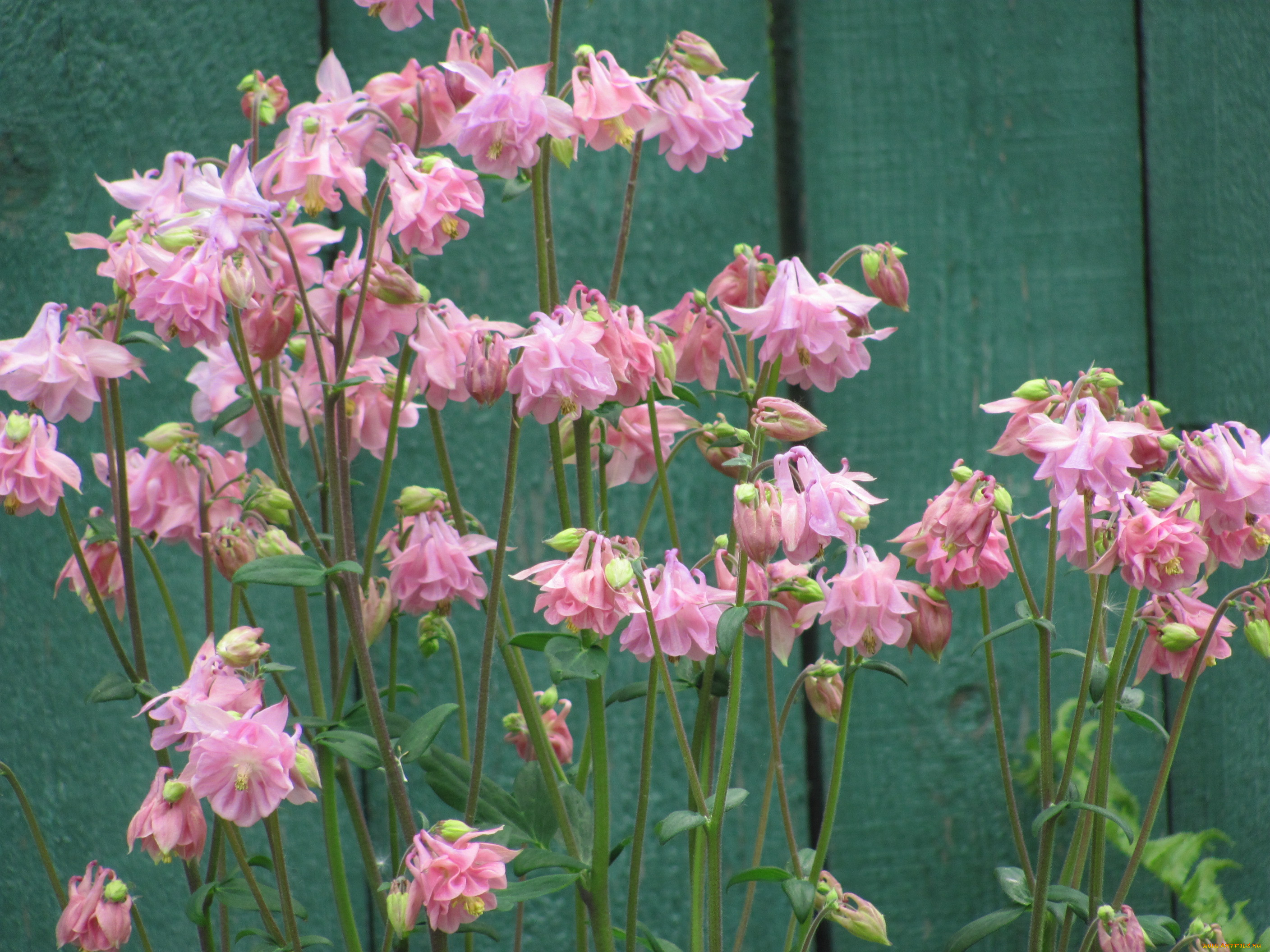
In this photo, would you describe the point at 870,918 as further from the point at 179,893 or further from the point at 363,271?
the point at 179,893

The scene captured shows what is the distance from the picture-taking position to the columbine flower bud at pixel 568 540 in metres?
0.85

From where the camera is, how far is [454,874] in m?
0.83

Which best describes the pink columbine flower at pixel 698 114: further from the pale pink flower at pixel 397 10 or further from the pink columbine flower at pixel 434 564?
the pink columbine flower at pixel 434 564

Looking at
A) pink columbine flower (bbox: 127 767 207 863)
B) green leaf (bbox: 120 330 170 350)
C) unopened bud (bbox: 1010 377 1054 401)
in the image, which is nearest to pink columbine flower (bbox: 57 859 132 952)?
pink columbine flower (bbox: 127 767 207 863)

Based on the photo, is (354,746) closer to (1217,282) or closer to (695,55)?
(695,55)

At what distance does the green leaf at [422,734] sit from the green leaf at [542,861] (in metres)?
Answer: 0.12

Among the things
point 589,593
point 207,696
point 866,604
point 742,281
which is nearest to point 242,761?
point 207,696

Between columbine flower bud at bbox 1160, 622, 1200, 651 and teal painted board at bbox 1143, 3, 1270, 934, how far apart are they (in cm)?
61

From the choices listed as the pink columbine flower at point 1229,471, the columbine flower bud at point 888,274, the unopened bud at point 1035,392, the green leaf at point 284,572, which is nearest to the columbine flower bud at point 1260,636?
the pink columbine flower at point 1229,471

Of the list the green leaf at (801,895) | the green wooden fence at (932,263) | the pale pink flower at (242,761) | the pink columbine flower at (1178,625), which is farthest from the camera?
the green wooden fence at (932,263)

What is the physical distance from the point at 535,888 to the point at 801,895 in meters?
0.22

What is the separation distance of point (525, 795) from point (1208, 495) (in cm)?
66

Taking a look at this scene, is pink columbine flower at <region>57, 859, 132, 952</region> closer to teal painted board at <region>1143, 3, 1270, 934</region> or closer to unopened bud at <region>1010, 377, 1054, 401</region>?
unopened bud at <region>1010, 377, 1054, 401</region>

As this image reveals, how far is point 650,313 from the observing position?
145 cm
